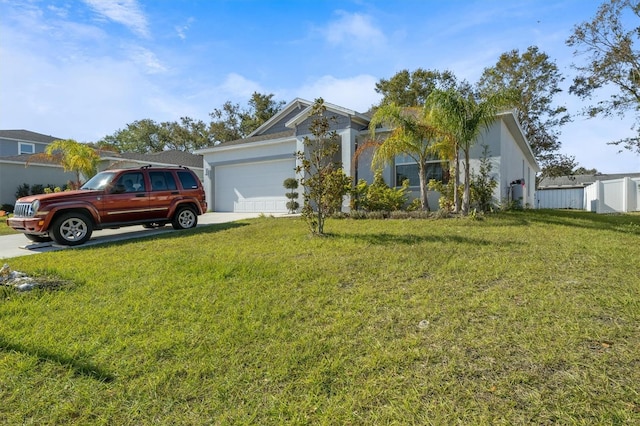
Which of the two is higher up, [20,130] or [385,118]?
[20,130]

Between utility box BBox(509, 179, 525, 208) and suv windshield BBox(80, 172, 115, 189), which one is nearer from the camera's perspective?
suv windshield BBox(80, 172, 115, 189)

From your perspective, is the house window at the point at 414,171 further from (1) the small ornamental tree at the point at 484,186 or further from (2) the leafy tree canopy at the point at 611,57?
(2) the leafy tree canopy at the point at 611,57

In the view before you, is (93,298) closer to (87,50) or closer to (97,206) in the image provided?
(97,206)

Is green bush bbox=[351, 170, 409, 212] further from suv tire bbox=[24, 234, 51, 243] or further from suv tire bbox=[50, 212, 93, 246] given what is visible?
suv tire bbox=[24, 234, 51, 243]

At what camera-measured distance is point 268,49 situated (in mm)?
10547

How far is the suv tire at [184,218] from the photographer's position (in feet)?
33.8

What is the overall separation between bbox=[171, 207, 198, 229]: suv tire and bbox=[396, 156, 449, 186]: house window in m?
7.71

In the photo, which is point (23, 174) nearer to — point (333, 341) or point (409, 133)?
point (409, 133)

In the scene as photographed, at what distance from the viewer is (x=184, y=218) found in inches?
414

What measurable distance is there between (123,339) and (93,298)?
147cm

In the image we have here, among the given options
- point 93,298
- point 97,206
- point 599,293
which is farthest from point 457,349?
point 97,206

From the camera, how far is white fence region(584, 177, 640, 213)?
1814 cm

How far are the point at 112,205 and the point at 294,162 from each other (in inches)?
316

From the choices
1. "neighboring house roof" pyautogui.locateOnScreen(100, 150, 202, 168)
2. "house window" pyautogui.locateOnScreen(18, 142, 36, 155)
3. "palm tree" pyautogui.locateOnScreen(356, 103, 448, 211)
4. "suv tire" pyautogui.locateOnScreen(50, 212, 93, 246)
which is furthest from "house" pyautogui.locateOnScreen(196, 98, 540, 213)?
"house window" pyautogui.locateOnScreen(18, 142, 36, 155)
